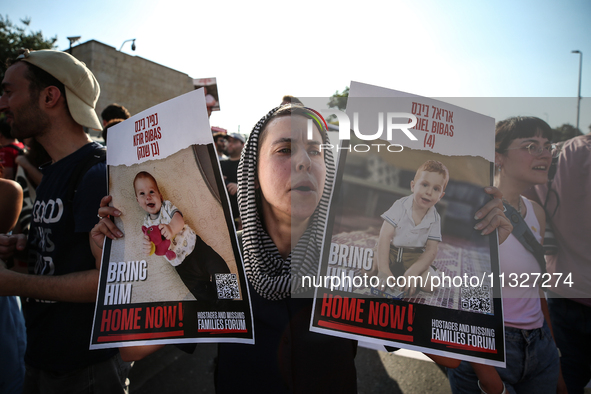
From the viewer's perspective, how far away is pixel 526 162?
1352mm

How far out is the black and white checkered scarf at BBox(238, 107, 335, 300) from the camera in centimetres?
115

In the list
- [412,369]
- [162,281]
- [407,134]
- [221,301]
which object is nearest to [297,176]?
[407,134]

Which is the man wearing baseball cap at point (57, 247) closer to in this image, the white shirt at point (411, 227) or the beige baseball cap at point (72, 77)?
the beige baseball cap at point (72, 77)

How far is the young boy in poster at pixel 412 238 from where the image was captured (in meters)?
0.95

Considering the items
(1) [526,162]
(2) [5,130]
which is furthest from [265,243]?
(2) [5,130]

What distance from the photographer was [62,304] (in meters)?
1.49

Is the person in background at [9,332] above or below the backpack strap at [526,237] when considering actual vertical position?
below

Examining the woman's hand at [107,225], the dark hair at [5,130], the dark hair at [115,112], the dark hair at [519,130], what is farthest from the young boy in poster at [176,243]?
the dark hair at [5,130]

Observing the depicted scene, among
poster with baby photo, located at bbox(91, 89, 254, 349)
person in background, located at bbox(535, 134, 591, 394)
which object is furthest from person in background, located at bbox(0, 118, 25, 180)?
person in background, located at bbox(535, 134, 591, 394)

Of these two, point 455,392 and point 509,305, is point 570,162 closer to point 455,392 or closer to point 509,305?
point 509,305

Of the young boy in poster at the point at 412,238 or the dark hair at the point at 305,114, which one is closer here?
the young boy in poster at the point at 412,238

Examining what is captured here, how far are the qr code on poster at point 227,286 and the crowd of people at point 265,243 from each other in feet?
0.61

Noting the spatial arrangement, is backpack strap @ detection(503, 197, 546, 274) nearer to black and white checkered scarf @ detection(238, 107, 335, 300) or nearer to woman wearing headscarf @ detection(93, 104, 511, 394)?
woman wearing headscarf @ detection(93, 104, 511, 394)

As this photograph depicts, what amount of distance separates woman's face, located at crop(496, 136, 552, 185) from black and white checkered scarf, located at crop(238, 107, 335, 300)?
0.84 metres
